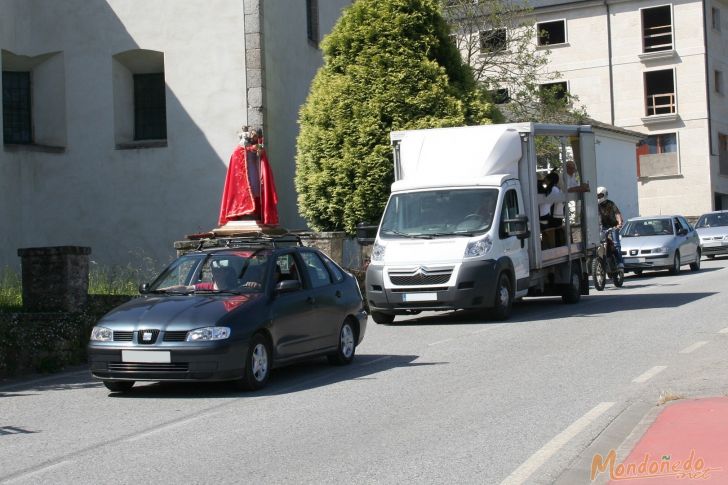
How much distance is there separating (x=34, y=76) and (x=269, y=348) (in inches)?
664


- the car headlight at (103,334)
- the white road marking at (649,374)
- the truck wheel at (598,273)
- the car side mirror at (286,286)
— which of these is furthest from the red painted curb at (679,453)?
the truck wheel at (598,273)

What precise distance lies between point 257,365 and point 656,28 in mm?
53154

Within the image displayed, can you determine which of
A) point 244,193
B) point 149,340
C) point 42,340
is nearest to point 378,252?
point 244,193

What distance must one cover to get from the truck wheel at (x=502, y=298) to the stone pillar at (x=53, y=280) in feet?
20.5

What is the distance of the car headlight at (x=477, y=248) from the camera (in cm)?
1730

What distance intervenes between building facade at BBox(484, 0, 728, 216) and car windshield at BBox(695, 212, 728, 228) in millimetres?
20164

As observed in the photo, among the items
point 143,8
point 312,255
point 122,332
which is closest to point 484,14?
point 143,8

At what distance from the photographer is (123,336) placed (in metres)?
11.0

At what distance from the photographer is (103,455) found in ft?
27.0

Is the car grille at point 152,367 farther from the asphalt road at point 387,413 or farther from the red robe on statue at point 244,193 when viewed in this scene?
the red robe on statue at point 244,193

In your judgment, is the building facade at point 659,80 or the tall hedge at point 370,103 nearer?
the tall hedge at point 370,103

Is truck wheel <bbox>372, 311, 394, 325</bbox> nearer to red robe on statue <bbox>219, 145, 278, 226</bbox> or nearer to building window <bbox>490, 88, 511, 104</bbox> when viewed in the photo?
red robe on statue <bbox>219, 145, 278, 226</bbox>

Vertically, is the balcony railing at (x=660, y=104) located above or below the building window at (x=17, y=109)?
above

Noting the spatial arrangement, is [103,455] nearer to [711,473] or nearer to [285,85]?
[711,473]
